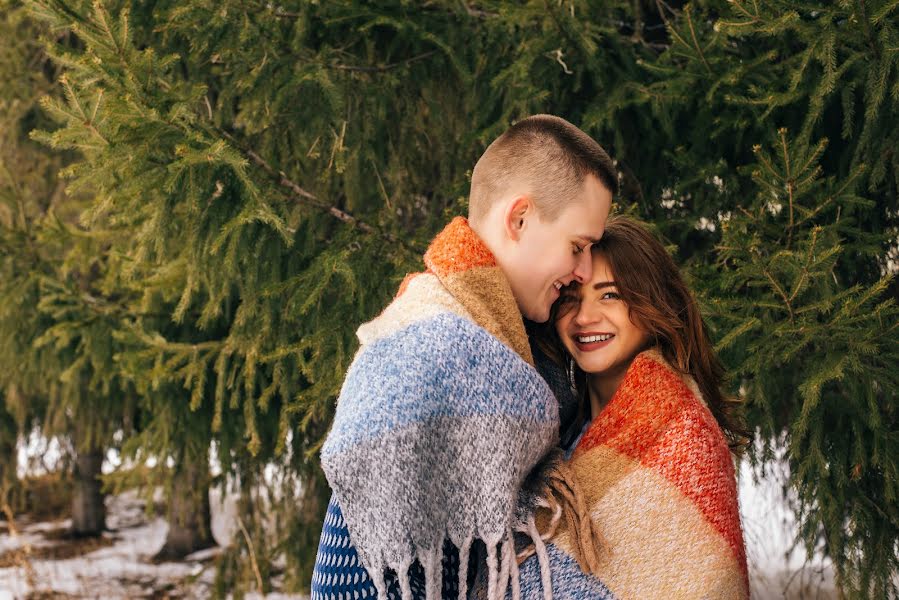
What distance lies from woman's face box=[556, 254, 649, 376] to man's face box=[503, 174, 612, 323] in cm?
17

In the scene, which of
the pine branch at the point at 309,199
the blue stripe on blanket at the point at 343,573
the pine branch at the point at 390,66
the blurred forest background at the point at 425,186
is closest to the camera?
the blue stripe on blanket at the point at 343,573

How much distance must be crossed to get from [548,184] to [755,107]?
1.36 meters

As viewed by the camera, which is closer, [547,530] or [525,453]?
[525,453]

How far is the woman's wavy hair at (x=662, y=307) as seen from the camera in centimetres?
205

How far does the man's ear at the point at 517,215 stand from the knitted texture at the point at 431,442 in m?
0.29

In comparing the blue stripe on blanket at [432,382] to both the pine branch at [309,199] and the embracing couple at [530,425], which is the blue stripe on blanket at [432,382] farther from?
the pine branch at [309,199]

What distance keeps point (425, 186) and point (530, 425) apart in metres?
2.65

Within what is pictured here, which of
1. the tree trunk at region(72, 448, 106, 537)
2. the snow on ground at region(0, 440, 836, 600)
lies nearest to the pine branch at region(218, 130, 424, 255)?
the snow on ground at region(0, 440, 836, 600)

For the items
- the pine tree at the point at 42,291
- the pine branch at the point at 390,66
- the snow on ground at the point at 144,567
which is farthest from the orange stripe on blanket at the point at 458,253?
the snow on ground at the point at 144,567

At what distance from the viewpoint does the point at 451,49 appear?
3.32m

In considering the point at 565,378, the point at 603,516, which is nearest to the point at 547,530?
the point at 603,516

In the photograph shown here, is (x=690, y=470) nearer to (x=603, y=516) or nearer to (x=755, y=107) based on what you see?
(x=603, y=516)

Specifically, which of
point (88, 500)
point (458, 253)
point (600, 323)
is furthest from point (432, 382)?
point (88, 500)

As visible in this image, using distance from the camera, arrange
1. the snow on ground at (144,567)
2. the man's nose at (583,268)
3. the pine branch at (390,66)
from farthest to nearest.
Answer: the snow on ground at (144,567)
the pine branch at (390,66)
the man's nose at (583,268)
